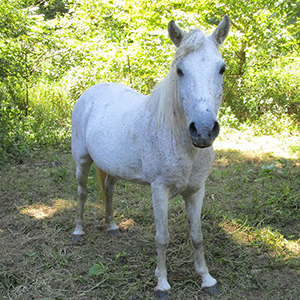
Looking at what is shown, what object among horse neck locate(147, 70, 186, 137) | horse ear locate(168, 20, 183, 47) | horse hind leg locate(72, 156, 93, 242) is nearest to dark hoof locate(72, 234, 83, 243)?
horse hind leg locate(72, 156, 93, 242)

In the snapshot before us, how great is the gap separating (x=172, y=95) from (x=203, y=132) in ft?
1.97

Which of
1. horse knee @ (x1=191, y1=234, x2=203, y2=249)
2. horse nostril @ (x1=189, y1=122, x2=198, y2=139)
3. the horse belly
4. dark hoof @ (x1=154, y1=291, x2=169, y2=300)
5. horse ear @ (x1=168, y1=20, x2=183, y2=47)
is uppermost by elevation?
horse ear @ (x1=168, y1=20, x2=183, y2=47)

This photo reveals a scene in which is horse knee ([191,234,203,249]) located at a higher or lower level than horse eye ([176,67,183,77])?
lower

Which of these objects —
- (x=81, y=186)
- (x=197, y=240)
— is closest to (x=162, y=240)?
(x=197, y=240)

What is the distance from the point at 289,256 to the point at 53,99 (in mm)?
6999

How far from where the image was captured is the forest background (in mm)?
7344

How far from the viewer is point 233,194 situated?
4.46 metres

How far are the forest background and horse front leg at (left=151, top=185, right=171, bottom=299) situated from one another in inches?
201

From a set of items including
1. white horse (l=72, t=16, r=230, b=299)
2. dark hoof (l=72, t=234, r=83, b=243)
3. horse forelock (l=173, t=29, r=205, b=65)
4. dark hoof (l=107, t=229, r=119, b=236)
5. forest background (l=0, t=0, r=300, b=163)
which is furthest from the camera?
forest background (l=0, t=0, r=300, b=163)

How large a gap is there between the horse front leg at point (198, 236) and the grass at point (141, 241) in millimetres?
91

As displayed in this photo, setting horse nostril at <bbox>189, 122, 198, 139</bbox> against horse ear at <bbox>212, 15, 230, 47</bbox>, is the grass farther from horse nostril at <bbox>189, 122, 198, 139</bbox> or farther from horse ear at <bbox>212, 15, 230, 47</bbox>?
horse ear at <bbox>212, 15, 230, 47</bbox>

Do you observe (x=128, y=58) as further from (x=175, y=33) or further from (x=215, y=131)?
(x=215, y=131)

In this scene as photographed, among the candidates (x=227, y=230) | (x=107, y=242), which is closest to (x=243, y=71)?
(x=227, y=230)

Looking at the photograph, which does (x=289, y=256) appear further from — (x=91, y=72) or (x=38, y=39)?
(x=38, y=39)
